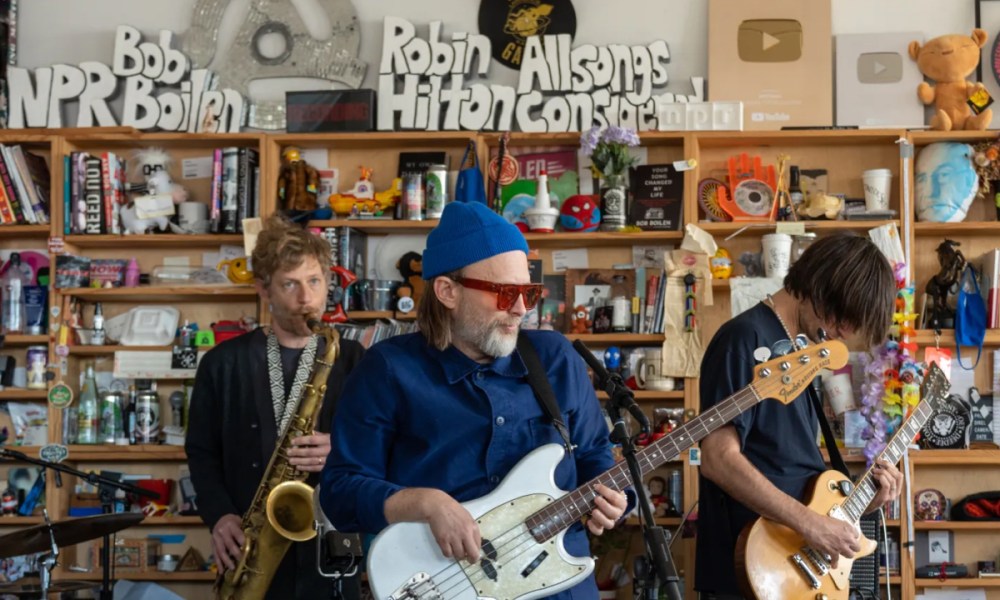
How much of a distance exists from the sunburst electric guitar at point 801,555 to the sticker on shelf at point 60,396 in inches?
141

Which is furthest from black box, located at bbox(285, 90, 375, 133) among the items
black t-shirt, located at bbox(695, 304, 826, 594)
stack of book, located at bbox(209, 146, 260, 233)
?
black t-shirt, located at bbox(695, 304, 826, 594)

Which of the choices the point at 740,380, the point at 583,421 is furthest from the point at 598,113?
the point at 583,421

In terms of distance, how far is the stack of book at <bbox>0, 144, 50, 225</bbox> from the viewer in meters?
5.54

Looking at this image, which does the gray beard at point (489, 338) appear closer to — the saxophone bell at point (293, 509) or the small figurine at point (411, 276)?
the saxophone bell at point (293, 509)

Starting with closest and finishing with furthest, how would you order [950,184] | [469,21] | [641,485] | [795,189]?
[641,485], [950,184], [795,189], [469,21]

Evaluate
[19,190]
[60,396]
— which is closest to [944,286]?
[60,396]

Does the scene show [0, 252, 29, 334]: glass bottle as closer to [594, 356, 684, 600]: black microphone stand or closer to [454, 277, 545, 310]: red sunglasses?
[454, 277, 545, 310]: red sunglasses

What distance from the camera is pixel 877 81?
546 cm

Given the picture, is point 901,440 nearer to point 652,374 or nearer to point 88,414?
point 652,374

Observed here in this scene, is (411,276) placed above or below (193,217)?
below

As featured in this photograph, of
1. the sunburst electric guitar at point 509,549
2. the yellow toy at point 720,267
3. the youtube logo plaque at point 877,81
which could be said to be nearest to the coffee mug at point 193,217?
the yellow toy at point 720,267

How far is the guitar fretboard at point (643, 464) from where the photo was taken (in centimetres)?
254

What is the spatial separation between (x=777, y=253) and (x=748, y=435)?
2367 mm

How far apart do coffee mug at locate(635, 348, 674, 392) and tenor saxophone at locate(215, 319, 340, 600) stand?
201cm
